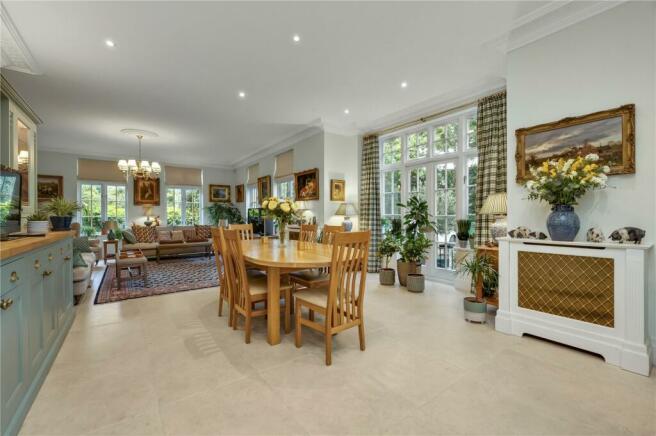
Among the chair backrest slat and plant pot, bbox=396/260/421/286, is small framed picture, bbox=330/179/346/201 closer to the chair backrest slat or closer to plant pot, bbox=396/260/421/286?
plant pot, bbox=396/260/421/286

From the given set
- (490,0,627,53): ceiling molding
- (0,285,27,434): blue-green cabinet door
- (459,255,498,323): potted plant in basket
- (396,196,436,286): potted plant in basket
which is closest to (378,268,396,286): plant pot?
(396,196,436,286): potted plant in basket

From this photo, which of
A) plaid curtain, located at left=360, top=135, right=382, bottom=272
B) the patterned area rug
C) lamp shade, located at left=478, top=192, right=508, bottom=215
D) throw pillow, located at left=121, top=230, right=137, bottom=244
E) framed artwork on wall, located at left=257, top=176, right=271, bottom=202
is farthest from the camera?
framed artwork on wall, located at left=257, top=176, right=271, bottom=202

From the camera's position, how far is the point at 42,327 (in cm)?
204

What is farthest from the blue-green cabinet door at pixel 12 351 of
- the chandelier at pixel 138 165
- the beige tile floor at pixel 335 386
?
the chandelier at pixel 138 165

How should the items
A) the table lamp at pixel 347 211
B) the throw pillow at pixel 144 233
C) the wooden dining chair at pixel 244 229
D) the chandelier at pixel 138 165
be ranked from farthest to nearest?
the throw pillow at pixel 144 233 → the chandelier at pixel 138 165 → the table lamp at pixel 347 211 → the wooden dining chair at pixel 244 229

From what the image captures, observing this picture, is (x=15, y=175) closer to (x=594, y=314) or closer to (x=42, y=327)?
(x=42, y=327)

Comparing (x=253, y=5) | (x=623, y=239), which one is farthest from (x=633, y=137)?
(x=253, y=5)

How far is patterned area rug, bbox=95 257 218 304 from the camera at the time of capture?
415 centimetres

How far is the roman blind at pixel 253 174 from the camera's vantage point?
8.54 metres

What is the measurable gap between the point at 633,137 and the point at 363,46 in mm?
2513

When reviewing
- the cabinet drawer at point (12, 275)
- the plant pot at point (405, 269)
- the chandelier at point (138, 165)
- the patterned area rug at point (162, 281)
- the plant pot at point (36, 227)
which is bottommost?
the patterned area rug at point (162, 281)

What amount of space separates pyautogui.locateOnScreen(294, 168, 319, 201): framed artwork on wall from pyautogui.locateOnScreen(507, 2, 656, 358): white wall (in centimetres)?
363

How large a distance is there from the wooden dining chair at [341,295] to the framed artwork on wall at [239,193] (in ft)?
25.0

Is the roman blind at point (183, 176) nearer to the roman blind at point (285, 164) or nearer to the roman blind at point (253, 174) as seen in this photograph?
the roman blind at point (253, 174)
